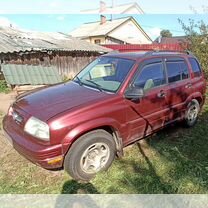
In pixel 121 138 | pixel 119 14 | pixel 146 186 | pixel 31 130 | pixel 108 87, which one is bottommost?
pixel 146 186

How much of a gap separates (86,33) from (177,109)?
112 feet

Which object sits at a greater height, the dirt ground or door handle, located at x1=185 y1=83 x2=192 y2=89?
door handle, located at x1=185 y1=83 x2=192 y2=89

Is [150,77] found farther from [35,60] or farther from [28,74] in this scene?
[35,60]

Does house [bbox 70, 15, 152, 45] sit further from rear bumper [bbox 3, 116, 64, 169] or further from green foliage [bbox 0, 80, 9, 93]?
rear bumper [bbox 3, 116, 64, 169]

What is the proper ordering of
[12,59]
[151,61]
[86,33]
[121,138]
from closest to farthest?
[121,138], [151,61], [12,59], [86,33]

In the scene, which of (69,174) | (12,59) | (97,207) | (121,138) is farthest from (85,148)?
(12,59)

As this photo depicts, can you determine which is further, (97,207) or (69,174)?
(69,174)

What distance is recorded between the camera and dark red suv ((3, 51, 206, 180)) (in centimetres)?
388

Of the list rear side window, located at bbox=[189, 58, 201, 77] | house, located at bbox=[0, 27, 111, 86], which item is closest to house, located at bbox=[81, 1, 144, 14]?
house, located at bbox=[0, 27, 111, 86]

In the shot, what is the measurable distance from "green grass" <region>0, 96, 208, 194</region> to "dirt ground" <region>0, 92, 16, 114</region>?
10.7 feet

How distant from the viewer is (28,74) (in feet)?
38.7

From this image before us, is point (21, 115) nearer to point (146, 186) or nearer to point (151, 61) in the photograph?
point (146, 186)

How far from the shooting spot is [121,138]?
14.9 ft

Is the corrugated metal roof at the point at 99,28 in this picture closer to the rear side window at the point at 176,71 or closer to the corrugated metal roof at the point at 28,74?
the corrugated metal roof at the point at 28,74
